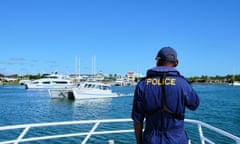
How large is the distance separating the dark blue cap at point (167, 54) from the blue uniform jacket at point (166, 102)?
9cm

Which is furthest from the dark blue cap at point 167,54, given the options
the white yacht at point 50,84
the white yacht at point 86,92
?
the white yacht at point 50,84

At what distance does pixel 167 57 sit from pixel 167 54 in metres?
0.03

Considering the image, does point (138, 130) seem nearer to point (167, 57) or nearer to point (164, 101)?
point (164, 101)

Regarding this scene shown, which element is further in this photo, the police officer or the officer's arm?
the officer's arm

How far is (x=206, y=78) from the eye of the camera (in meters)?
186

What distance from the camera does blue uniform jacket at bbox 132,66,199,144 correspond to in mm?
2453

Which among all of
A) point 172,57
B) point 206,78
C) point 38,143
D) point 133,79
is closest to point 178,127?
point 172,57

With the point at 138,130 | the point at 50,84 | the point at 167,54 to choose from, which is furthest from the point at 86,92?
the point at 167,54

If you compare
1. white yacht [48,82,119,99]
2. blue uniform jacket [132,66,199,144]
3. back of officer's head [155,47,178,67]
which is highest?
back of officer's head [155,47,178,67]

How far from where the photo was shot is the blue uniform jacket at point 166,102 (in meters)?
2.45

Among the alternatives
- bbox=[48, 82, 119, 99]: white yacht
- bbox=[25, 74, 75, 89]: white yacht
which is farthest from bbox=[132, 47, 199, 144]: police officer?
bbox=[25, 74, 75, 89]: white yacht

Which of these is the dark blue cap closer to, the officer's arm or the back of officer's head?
the back of officer's head

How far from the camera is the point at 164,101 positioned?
245cm

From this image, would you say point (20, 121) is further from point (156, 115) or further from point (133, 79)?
point (133, 79)
